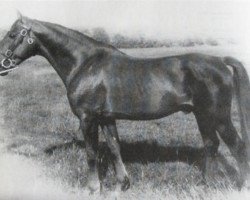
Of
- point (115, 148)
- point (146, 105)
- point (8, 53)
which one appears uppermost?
point (8, 53)

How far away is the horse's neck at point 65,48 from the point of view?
1740 mm

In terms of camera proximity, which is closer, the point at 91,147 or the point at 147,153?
the point at 91,147

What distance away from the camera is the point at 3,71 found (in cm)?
178

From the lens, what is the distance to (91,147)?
68.3 inches

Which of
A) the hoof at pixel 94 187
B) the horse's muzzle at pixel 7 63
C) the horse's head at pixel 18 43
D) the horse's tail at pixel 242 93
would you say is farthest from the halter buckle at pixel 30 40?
the horse's tail at pixel 242 93

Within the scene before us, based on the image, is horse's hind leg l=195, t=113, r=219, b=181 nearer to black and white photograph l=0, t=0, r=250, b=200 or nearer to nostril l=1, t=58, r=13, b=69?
black and white photograph l=0, t=0, r=250, b=200

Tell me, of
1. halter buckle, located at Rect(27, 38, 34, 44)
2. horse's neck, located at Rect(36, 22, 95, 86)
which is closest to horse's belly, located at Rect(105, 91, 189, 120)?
horse's neck, located at Rect(36, 22, 95, 86)

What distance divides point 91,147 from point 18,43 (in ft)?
1.66

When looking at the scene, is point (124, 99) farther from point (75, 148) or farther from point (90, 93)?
point (75, 148)

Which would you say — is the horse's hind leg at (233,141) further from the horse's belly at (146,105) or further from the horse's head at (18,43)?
the horse's head at (18,43)

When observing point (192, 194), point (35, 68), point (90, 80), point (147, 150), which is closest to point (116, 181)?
point (147, 150)

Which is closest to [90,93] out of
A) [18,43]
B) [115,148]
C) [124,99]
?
[124,99]

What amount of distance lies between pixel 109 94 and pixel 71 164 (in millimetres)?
359

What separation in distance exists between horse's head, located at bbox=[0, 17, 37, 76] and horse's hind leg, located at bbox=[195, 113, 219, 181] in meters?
0.72
